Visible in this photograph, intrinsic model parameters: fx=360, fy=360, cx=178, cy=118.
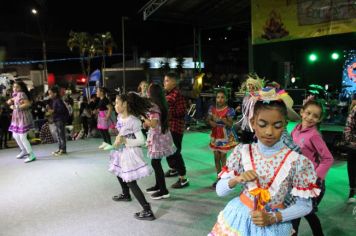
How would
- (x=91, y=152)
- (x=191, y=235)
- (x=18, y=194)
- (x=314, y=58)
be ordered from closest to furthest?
(x=191, y=235) → (x=18, y=194) → (x=91, y=152) → (x=314, y=58)

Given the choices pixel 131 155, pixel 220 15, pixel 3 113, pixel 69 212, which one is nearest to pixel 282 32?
pixel 220 15

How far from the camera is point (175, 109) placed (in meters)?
4.98

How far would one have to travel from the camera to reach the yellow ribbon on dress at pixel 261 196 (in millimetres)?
1665

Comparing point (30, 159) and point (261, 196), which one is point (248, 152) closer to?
point (261, 196)

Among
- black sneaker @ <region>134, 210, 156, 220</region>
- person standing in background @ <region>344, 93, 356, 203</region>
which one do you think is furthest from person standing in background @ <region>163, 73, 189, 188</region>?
person standing in background @ <region>344, 93, 356, 203</region>

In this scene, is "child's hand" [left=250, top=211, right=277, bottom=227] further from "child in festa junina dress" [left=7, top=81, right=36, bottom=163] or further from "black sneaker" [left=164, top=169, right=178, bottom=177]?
"child in festa junina dress" [left=7, top=81, right=36, bottom=163]

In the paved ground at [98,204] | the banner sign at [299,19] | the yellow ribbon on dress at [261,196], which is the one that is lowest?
the paved ground at [98,204]

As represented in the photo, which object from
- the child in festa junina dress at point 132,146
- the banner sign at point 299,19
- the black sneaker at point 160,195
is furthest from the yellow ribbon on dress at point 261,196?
the banner sign at point 299,19

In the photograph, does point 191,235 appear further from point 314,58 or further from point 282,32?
point 314,58

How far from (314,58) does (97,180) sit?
547 inches

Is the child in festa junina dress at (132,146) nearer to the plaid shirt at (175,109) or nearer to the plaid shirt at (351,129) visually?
the plaid shirt at (175,109)

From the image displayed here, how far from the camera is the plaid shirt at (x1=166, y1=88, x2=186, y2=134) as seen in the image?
→ 4.95m

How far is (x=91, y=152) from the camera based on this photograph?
25.0ft

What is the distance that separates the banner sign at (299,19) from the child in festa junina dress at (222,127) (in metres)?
3.77
